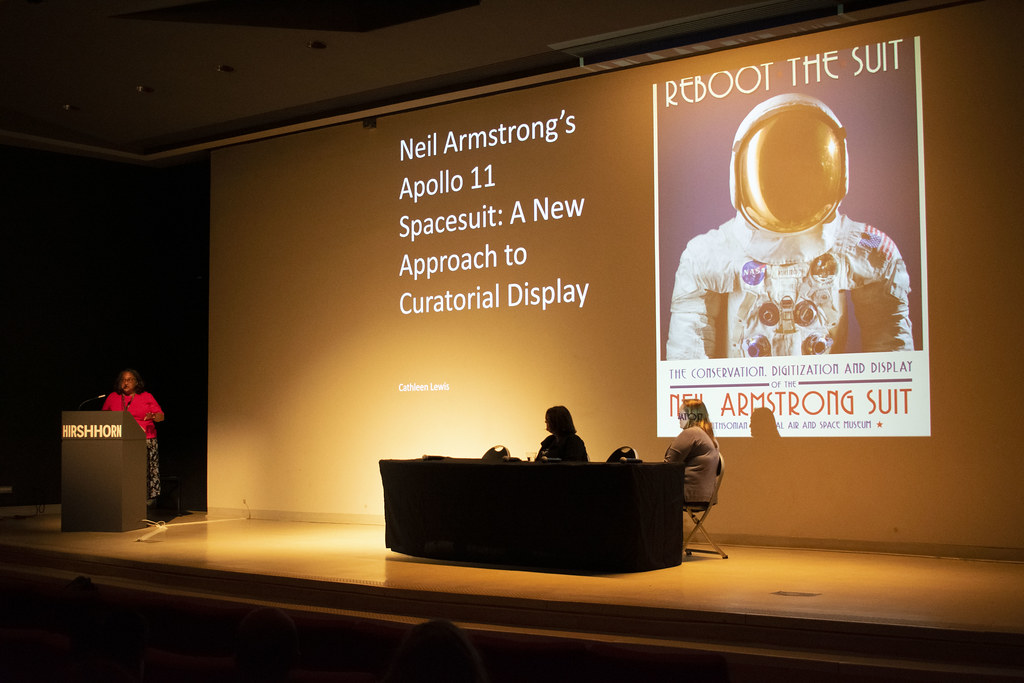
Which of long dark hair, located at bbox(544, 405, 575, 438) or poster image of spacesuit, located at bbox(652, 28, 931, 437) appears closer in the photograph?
long dark hair, located at bbox(544, 405, 575, 438)

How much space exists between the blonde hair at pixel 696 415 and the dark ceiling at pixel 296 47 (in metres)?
2.76

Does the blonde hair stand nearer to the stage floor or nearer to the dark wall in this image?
the stage floor

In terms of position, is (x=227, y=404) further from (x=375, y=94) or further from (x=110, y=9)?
(x=110, y=9)

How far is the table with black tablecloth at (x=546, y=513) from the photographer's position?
211 inches

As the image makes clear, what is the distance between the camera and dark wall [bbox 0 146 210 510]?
31.7ft

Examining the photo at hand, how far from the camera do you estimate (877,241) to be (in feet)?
21.2

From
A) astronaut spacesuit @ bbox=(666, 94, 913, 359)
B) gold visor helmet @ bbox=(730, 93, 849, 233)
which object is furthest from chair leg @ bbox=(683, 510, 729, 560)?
gold visor helmet @ bbox=(730, 93, 849, 233)

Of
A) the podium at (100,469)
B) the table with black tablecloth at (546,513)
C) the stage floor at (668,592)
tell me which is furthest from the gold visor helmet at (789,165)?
the podium at (100,469)

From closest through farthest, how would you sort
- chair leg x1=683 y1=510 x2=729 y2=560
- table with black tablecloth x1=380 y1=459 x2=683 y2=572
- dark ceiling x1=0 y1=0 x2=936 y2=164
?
table with black tablecloth x1=380 y1=459 x2=683 y2=572 → chair leg x1=683 y1=510 x2=729 y2=560 → dark ceiling x1=0 y1=0 x2=936 y2=164

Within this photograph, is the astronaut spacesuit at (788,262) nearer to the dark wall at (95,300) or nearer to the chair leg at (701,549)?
the chair leg at (701,549)

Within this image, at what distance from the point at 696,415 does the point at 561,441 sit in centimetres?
97

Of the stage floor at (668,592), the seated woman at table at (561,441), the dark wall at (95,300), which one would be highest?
the dark wall at (95,300)

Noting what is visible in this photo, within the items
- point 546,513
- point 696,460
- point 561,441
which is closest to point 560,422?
point 561,441

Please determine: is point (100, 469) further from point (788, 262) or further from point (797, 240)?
point (797, 240)
